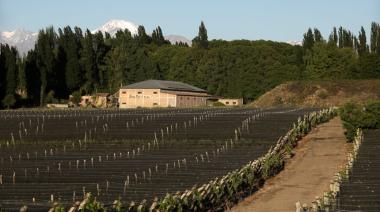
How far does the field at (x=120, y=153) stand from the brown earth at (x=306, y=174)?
1557 millimetres

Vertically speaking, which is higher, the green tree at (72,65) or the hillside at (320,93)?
the green tree at (72,65)

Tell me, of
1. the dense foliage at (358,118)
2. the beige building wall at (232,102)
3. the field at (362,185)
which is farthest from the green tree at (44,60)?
the field at (362,185)

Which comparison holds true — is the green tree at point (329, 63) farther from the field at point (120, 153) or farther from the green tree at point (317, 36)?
the field at point (120, 153)

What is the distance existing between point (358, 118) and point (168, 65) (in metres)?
64.0

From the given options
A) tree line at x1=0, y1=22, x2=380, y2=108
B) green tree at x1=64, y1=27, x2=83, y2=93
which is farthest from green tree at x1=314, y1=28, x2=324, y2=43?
green tree at x1=64, y1=27, x2=83, y2=93

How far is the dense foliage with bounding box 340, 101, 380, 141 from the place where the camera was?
34.9 meters

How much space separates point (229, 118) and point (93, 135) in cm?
916

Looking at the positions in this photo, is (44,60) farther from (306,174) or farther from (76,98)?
(306,174)

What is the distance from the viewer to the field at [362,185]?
14805mm

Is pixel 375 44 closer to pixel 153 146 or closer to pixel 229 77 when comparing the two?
pixel 229 77

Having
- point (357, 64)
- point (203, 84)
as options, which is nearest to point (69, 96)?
point (203, 84)

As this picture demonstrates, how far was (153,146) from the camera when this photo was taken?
115ft

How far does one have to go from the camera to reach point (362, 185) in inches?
711

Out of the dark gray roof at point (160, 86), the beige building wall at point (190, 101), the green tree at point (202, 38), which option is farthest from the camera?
the green tree at point (202, 38)
